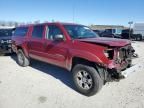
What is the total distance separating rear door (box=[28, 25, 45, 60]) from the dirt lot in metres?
0.86

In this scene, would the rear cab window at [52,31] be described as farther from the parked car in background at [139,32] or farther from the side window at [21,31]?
the parked car in background at [139,32]

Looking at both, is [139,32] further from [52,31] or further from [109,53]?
[109,53]

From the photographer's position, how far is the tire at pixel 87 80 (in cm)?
447

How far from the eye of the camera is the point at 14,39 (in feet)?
28.6

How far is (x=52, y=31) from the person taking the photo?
5891 millimetres

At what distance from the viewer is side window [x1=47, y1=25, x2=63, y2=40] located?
558 cm

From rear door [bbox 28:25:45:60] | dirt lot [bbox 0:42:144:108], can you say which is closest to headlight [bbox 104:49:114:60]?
dirt lot [bbox 0:42:144:108]

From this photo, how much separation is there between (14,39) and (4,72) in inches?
85.2

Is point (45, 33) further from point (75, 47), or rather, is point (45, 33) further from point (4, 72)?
point (4, 72)

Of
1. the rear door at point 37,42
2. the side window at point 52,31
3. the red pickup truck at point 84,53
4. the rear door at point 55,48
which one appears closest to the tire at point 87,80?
the red pickup truck at point 84,53

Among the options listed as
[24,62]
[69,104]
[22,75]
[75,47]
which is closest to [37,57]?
[22,75]

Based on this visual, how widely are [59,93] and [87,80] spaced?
0.91 metres

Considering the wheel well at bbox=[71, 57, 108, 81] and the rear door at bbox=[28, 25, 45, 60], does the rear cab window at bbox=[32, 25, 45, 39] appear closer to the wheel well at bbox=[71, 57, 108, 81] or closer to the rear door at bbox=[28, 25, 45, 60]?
the rear door at bbox=[28, 25, 45, 60]

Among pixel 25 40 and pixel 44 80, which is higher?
pixel 25 40
